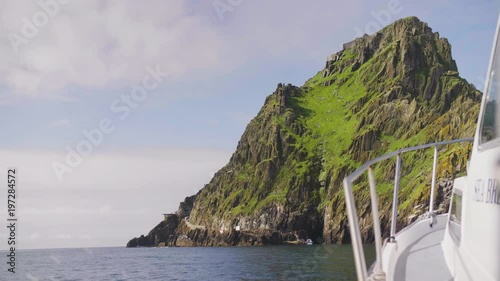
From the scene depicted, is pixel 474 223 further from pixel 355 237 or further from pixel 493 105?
pixel 355 237

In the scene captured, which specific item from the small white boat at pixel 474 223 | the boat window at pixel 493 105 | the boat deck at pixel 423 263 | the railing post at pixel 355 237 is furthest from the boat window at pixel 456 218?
the railing post at pixel 355 237

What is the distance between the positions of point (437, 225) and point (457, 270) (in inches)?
177

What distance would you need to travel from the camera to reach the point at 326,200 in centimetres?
18662

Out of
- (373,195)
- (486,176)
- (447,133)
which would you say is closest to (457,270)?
(373,195)

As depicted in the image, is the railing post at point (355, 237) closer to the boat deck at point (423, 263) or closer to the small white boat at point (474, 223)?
the small white boat at point (474, 223)

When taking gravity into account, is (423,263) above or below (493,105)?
below

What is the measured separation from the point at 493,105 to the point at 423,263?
146 inches

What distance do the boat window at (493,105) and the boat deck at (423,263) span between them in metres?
2.61

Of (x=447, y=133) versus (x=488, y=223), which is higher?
(x=447, y=133)

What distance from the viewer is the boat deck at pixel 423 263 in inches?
263

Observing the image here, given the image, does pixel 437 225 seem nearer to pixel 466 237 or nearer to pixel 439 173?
pixel 466 237

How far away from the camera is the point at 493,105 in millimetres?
4293

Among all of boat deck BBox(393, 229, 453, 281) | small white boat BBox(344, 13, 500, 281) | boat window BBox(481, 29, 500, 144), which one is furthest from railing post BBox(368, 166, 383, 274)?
boat window BBox(481, 29, 500, 144)

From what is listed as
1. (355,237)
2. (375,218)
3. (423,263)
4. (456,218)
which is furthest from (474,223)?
(456,218)
